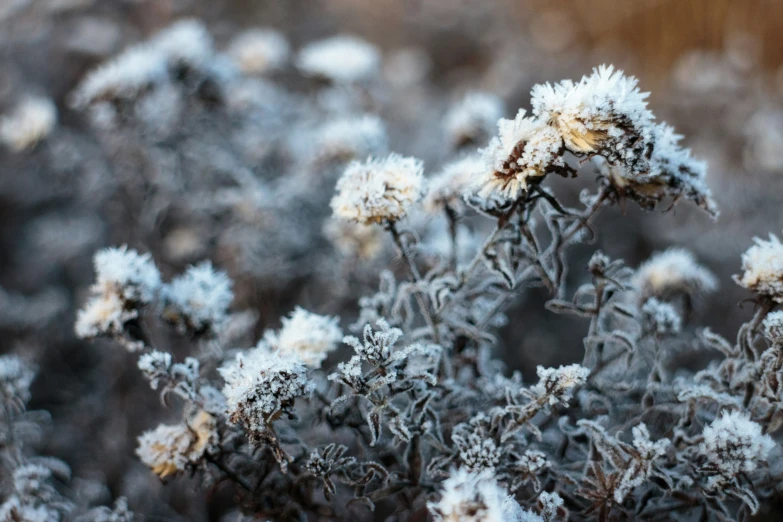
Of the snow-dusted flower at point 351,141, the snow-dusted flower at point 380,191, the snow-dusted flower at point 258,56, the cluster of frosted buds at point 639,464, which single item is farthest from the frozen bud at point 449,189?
the snow-dusted flower at point 258,56

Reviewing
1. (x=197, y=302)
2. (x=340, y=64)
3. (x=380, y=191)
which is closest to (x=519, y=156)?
(x=380, y=191)

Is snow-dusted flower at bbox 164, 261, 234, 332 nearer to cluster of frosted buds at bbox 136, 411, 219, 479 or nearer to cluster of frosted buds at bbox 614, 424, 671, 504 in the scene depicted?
cluster of frosted buds at bbox 136, 411, 219, 479

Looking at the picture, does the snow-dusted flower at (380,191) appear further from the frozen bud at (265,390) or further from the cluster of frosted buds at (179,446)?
the cluster of frosted buds at (179,446)

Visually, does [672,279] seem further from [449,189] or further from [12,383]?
[12,383]

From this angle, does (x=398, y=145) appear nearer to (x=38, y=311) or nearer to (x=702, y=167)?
(x=38, y=311)

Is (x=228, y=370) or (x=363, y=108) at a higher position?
(x=363, y=108)

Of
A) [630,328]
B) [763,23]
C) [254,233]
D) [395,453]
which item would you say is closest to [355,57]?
[254,233]
